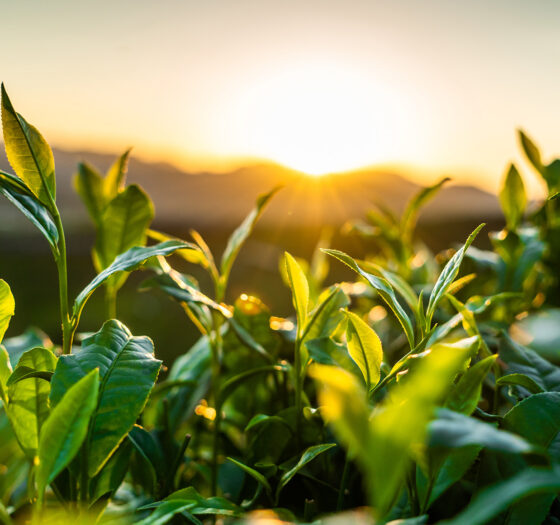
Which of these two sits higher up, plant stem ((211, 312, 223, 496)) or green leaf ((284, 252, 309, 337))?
green leaf ((284, 252, 309, 337))

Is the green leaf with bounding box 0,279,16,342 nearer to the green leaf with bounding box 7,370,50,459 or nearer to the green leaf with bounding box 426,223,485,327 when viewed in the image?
the green leaf with bounding box 7,370,50,459

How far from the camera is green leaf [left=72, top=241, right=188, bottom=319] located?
457 mm

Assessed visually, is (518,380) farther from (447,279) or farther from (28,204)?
(28,204)

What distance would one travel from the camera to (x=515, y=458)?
1.34 feet

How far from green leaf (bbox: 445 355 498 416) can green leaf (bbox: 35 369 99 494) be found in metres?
0.26

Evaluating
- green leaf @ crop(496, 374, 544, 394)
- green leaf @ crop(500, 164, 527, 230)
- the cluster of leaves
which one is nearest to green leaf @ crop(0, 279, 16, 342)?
the cluster of leaves

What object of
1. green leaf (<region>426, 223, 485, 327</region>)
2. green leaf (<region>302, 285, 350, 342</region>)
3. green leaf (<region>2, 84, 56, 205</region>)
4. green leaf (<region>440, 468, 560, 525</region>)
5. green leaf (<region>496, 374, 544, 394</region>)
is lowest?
green leaf (<region>302, 285, 350, 342</region>)

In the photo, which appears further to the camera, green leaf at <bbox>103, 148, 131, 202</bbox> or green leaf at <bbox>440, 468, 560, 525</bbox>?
green leaf at <bbox>103, 148, 131, 202</bbox>

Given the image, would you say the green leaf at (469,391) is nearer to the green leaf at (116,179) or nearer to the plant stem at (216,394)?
the plant stem at (216,394)

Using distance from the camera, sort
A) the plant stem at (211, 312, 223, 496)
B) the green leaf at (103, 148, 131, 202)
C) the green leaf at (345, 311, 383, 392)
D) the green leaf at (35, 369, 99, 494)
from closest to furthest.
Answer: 1. the green leaf at (35, 369, 99, 494)
2. the green leaf at (345, 311, 383, 392)
3. the plant stem at (211, 312, 223, 496)
4. the green leaf at (103, 148, 131, 202)

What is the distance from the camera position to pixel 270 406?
0.68m

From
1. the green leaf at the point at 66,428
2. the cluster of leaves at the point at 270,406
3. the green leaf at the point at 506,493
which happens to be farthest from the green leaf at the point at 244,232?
the green leaf at the point at 506,493

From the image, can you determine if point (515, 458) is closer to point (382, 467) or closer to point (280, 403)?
point (382, 467)

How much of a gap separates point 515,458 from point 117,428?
315 millimetres
